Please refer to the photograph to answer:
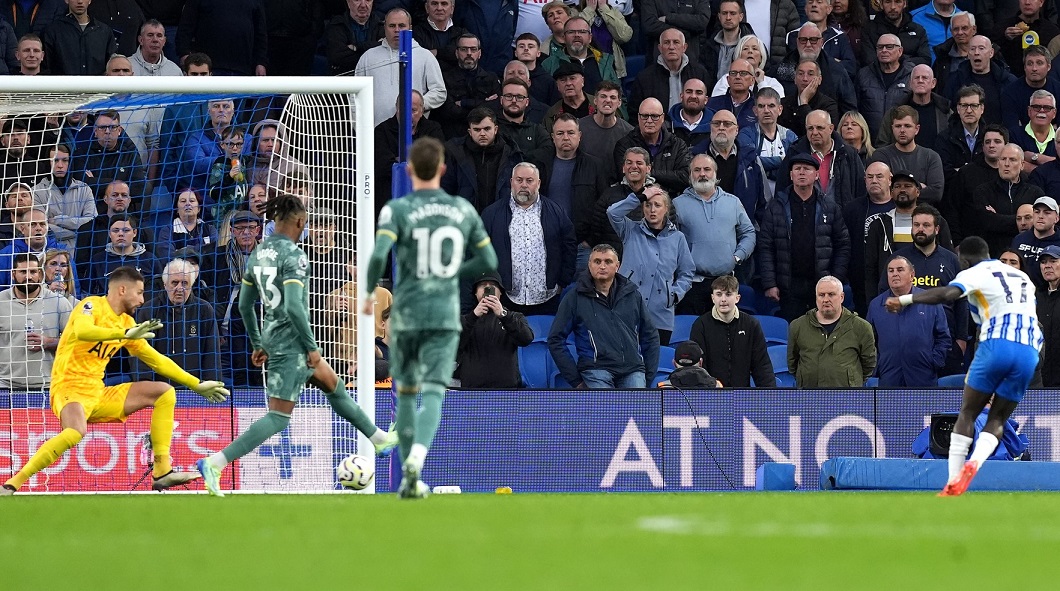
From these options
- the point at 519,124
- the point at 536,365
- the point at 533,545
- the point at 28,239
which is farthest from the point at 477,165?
the point at 533,545

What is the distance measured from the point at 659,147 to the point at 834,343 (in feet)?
10.2

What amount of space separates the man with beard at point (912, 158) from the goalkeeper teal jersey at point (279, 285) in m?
8.37

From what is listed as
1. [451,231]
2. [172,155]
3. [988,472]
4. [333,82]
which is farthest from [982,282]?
[172,155]

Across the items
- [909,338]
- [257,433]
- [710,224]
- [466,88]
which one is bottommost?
[257,433]

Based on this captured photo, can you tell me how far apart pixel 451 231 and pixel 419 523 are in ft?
6.43

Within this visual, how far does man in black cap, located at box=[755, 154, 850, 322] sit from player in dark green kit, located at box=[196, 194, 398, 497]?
678 cm

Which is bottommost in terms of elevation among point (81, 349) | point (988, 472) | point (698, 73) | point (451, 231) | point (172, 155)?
point (988, 472)

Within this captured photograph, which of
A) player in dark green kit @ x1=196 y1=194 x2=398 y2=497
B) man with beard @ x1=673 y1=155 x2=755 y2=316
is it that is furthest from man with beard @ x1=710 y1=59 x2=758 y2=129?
player in dark green kit @ x1=196 y1=194 x2=398 y2=497

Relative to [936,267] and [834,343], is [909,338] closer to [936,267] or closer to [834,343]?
[834,343]

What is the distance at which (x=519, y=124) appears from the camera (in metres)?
17.2

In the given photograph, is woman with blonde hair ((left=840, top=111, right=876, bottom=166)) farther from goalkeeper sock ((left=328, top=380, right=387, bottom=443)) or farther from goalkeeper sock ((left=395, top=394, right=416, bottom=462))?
goalkeeper sock ((left=395, top=394, right=416, bottom=462))

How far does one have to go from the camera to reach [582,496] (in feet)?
35.6

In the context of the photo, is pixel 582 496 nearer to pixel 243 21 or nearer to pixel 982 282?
pixel 982 282

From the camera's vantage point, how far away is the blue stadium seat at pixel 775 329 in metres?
17.0
